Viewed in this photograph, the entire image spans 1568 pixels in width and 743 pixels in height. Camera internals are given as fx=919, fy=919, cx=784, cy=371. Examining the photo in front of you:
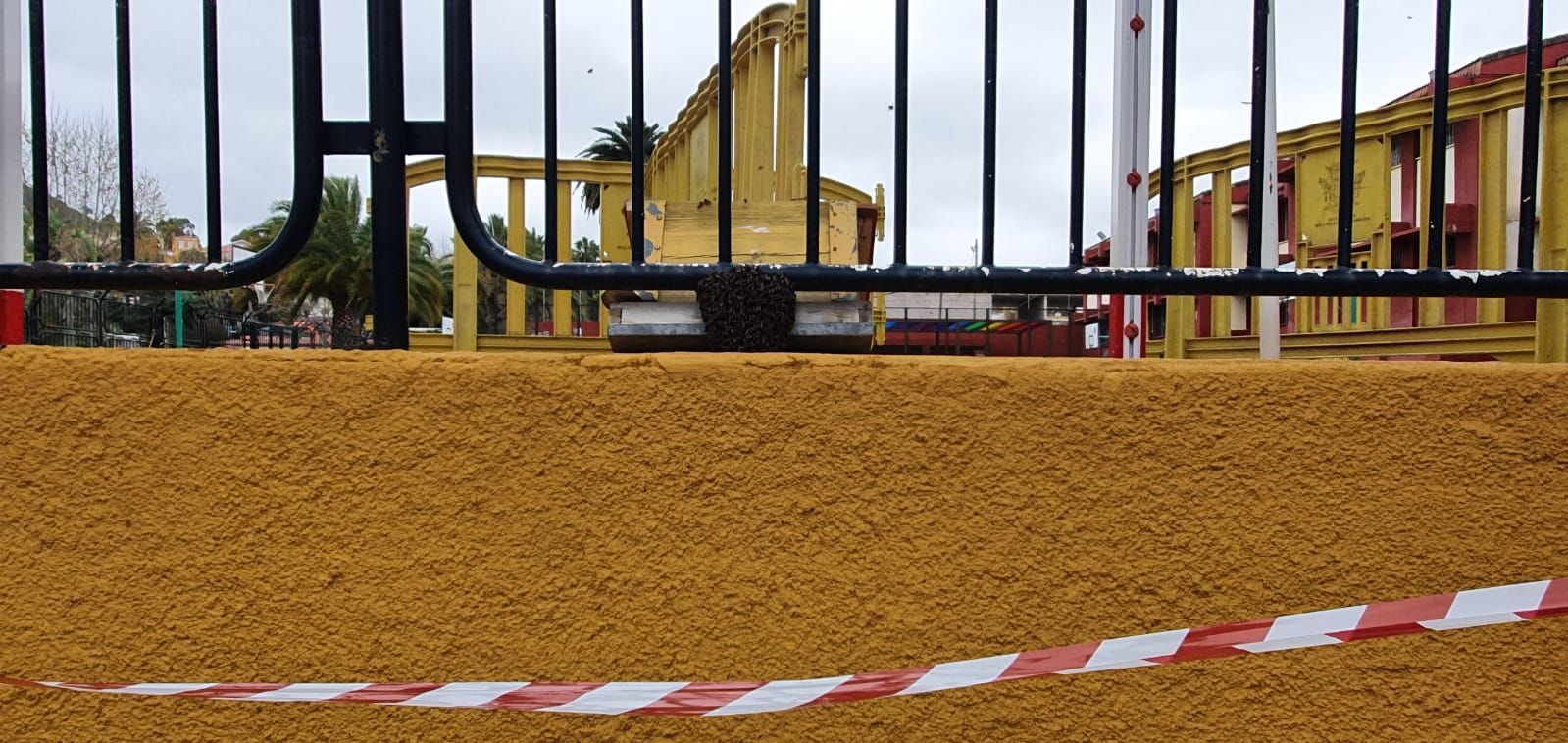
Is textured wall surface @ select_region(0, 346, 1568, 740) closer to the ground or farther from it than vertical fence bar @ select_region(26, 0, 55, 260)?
closer to the ground

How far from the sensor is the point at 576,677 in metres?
1.61

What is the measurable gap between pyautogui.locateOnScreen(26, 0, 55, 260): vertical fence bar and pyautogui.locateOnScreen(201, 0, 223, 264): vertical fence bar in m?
0.30

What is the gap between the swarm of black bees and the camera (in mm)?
1719

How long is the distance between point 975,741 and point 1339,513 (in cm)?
75

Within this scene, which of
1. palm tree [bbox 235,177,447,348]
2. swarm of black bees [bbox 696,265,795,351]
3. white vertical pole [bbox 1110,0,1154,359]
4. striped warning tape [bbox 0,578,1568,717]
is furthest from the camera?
palm tree [bbox 235,177,447,348]

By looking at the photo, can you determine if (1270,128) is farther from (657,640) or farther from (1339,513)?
(657,640)

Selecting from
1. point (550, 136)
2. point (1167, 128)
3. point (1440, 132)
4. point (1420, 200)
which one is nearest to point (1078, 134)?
point (1167, 128)

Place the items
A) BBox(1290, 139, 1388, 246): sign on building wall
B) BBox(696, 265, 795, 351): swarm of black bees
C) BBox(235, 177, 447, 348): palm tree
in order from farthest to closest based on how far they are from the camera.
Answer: BBox(235, 177, 447, 348): palm tree < BBox(1290, 139, 1388, 246): sign on building wall < BBox(696, 265, 795, 351): swarm of black bees

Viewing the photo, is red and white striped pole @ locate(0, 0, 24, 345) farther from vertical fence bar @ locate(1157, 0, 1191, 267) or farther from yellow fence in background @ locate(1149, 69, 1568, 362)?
yellow fence in background @ locate(1149, 69, 1568, 362)

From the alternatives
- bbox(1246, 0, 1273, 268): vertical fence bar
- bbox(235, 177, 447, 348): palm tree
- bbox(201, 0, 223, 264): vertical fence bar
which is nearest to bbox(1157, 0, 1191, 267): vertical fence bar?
bbox(1246, 0, 1273, 268): vertical fence bar

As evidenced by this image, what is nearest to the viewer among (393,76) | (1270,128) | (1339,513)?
(1339,513)

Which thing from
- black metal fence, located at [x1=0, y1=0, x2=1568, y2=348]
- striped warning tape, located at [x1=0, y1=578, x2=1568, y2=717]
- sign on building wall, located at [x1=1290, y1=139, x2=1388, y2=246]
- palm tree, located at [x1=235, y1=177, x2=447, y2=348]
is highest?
palm tree, located at [x1=235, y1=177, x2=447, y2=348]

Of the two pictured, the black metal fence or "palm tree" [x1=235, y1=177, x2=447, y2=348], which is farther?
"palm tree" [x1=235, y1=177, x2=447, y2=348]

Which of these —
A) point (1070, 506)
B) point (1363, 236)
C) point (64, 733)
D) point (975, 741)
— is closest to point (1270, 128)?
point (1363, 236)
